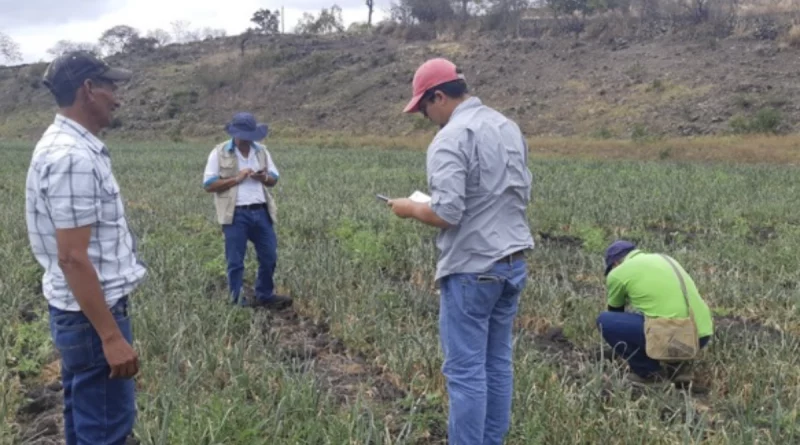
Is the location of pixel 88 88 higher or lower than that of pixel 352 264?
higher

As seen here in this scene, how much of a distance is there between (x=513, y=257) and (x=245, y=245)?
359cm

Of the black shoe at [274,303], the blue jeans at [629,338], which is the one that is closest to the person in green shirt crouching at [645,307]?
the blue jeans at [629,338]

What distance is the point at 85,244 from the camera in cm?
279

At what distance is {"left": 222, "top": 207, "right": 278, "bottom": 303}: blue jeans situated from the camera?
6410 mm

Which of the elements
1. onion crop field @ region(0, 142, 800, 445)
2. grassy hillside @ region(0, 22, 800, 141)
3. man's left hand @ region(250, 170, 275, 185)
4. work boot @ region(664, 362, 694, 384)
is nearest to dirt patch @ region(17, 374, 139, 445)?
onion crop field @ region(0, 142, 800, 445)

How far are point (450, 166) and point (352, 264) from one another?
4600 millimetres

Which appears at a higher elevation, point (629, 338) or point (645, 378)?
point (629, 338)

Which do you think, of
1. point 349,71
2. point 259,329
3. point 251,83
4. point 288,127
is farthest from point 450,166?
point 251,83

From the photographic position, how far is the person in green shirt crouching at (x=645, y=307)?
4.93 meters

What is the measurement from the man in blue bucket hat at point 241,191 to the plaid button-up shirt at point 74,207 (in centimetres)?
325

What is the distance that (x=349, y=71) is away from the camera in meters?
52.0

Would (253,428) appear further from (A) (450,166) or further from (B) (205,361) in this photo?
(A) (450,166)

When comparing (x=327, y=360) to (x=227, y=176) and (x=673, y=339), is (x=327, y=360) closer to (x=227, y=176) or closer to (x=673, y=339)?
(x=227, y=176)

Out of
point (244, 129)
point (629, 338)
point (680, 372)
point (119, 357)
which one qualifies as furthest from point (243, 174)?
point (680, 372)
